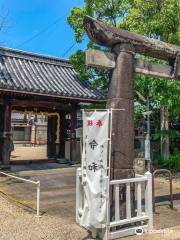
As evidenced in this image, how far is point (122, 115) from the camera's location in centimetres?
715

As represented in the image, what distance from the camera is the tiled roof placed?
14768 mm

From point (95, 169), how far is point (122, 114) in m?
1.35

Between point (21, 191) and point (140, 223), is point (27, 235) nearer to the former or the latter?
point (140, 223)

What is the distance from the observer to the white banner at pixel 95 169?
6359 mm

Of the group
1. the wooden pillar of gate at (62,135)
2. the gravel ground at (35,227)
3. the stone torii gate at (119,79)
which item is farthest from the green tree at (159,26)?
the gravel ground at (35,227)

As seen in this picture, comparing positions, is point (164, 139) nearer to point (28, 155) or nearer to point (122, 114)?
point (122, 114)

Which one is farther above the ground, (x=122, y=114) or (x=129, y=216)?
(x=122, y=114)

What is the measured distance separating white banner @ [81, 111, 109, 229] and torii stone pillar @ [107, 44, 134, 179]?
0.55m

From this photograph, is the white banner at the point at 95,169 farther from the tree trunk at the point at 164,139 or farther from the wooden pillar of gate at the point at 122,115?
the tree trunk at the point at 164,139

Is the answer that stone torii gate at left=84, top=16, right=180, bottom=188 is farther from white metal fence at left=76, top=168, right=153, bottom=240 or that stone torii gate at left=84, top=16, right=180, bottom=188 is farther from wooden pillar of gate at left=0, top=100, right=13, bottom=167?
wooden pillar of gate at left=0, top=100, right=13, bottom=167

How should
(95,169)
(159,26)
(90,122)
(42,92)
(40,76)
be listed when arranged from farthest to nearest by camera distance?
(40,76)
(42,92)
(159,26)
(90,122)
(95,169)

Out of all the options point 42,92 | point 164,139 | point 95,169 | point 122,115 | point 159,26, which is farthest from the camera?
point 164,139

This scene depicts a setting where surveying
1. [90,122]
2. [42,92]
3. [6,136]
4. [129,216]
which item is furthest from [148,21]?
[129,216]

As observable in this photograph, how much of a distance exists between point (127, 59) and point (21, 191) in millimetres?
5471
